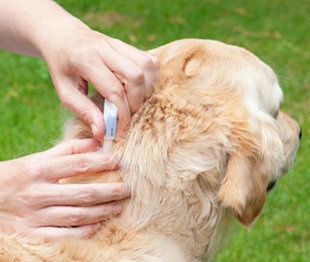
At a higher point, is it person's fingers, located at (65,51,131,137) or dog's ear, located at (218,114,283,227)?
person's fingers, located at (65,51,131,137)

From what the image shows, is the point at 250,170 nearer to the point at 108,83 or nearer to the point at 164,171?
the point at 164,171

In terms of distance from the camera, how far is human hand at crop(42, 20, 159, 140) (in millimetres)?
2895

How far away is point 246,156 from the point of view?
2924mm

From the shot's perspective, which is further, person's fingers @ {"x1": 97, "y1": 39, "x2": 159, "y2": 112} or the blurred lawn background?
the blurred lawn background

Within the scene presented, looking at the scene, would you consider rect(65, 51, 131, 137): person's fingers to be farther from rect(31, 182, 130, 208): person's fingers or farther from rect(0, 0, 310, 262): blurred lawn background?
rect(0, 0, 310, 262): blurred lawn background

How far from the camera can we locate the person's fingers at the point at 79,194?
2.86 meters

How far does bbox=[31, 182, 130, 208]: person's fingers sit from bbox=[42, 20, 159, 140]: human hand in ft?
0.66

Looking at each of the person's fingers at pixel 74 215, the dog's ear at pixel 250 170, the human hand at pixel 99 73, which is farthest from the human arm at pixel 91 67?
the dog's ear at pixel 250 170

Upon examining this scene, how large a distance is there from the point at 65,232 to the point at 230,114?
0.77 m

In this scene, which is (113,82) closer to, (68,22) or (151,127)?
(151,127)

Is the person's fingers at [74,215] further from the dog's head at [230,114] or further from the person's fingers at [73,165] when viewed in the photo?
the dog's head at [230,114]

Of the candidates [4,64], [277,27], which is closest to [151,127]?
[4,64]

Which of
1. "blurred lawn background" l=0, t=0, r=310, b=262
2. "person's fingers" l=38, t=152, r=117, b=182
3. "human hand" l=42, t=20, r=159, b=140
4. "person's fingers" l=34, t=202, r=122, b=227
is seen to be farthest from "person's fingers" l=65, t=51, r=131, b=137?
"blurred lawn background" l=0, t=0, r=310, b=262

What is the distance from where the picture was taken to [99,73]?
9.53 feet
